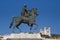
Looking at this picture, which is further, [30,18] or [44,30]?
[44,30]

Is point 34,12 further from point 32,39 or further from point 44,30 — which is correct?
point 44,30

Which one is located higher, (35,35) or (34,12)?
(34,12)

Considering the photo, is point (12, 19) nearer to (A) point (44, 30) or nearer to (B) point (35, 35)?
(B) point (35, 35)

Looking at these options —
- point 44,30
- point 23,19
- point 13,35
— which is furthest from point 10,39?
point 44,30

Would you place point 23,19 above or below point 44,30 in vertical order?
below

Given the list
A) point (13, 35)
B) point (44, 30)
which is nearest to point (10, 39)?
point (13, 35)

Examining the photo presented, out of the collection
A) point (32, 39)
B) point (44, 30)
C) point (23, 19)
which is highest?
point (44, 30)

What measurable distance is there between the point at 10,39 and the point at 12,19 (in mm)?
1927

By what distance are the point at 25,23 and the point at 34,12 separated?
1321mm

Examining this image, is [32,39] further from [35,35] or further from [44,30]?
[44,30]

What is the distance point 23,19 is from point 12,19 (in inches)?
41.1

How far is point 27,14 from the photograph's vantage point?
27859 mm

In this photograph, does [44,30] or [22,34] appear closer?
[22,34]

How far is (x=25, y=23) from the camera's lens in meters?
27.9
